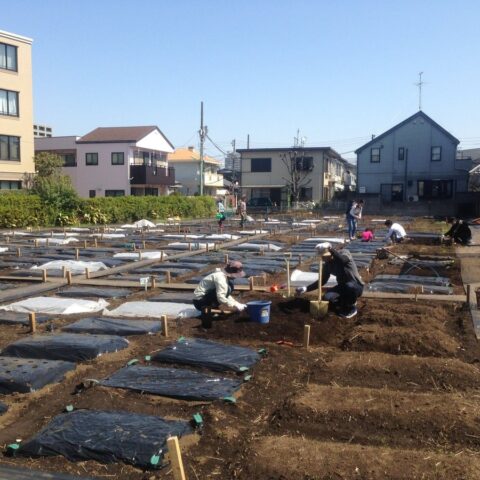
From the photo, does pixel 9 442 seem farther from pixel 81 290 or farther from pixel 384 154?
pixel 384 154

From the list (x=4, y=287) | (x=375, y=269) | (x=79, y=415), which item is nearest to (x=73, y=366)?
(x=79, y=415)

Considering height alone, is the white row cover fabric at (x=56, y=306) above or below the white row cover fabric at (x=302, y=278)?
below

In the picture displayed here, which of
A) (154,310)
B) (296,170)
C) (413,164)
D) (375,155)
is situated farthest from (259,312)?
(296,170)

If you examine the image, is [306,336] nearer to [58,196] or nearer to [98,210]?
[58,196]

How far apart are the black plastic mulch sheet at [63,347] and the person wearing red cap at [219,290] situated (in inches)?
54.0

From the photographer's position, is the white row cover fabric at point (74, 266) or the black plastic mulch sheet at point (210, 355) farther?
the white row cover fabric at point (74, 266)

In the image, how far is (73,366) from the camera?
5371 mm

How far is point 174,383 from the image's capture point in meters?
4.88

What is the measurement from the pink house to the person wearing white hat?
34303 millimetres

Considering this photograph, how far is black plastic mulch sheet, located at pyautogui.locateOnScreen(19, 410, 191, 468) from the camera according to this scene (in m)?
3.60

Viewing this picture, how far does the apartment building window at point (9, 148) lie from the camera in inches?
1171

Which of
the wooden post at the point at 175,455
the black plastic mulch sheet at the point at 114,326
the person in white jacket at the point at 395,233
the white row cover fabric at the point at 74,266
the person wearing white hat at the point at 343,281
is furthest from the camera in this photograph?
the person in white jacket at the point at 395,233

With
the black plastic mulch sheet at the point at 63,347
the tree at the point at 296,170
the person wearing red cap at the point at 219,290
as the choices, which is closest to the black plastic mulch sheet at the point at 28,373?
the black plastic mulch sheet at the point at 63,347

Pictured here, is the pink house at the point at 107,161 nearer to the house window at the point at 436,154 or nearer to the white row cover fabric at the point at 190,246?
the house window at the point at 436,154
